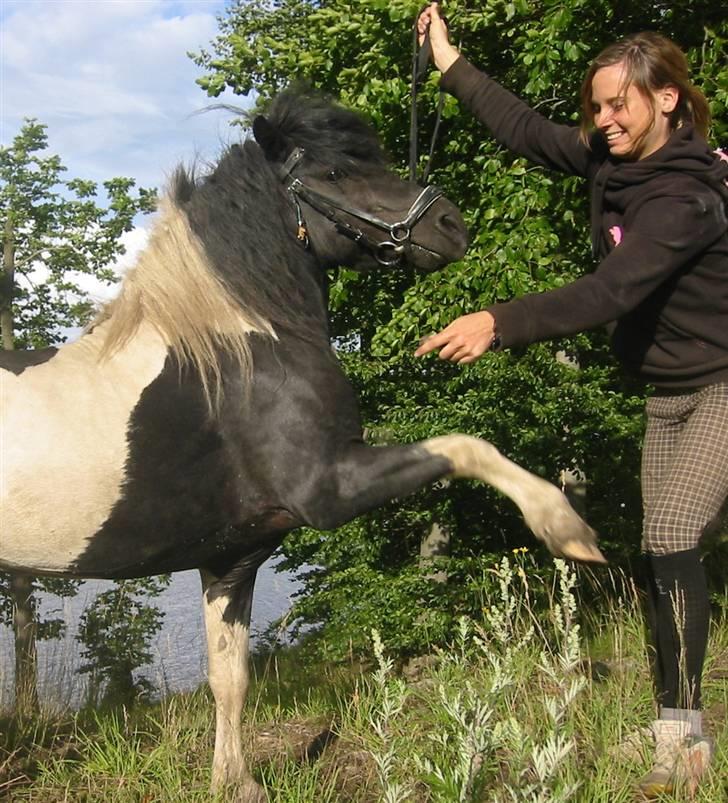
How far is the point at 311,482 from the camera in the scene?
3.10 m

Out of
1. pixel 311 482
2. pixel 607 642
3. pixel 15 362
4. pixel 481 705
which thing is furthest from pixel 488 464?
pixel 607 642

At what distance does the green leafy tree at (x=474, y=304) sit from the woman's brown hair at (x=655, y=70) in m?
2.53

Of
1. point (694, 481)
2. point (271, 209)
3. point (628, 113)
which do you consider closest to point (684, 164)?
point (628, 113)

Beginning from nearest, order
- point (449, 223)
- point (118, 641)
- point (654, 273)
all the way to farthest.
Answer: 1. point (654, 273)
2. point (449, 223)
3. point (118, 641)

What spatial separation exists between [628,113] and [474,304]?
329 centimetres

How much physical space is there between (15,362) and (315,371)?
105 cm

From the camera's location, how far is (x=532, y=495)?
3.02 m

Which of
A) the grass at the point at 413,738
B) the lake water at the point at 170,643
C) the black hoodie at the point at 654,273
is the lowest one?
the grass at the point at 413,738

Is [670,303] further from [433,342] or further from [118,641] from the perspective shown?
[118,641]

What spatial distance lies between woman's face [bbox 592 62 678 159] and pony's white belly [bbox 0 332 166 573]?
190cm

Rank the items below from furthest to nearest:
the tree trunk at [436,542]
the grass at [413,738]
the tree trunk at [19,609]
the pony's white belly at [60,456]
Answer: the tree trunk at [436,542] → the tree trunk at [19,609] → the pony's white belly at [60,456] → the grass at [413,738]

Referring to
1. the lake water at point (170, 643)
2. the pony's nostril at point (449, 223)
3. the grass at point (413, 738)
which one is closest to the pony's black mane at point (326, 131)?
the pony's nostril at point (449, 223)

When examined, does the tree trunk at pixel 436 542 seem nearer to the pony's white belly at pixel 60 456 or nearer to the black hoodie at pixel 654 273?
the black hoodie at pixel 654 273

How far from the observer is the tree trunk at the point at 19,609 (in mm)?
5160
